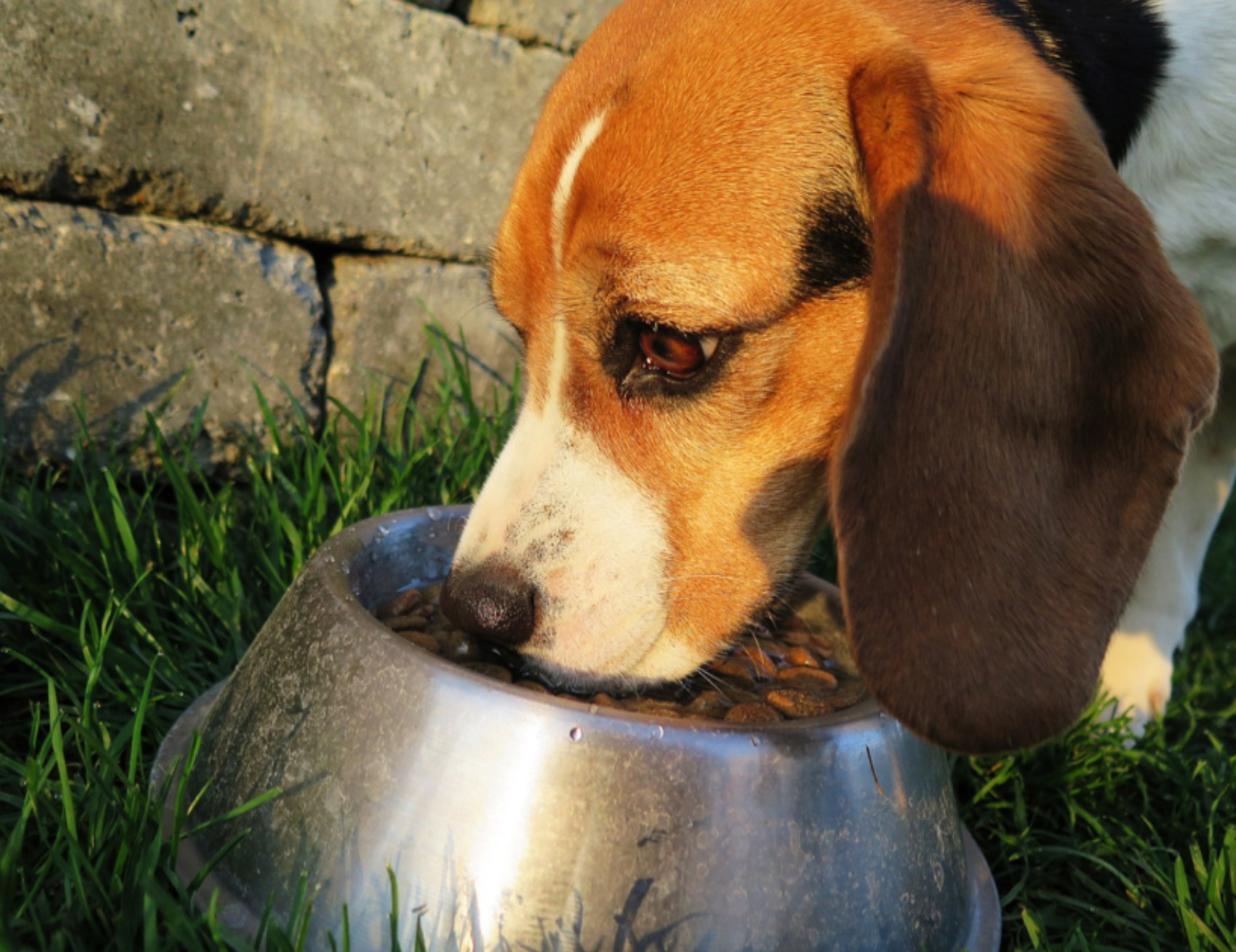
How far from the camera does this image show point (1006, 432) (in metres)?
1.59

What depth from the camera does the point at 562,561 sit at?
1.81 meters

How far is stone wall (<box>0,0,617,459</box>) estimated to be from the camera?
8.89ft

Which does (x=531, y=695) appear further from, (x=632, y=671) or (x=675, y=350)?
(x=675, y=350)

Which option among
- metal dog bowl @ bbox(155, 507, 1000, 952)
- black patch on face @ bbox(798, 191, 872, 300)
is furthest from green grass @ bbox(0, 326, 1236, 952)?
black patch on face @ bbox(798, 191, 872, 300)

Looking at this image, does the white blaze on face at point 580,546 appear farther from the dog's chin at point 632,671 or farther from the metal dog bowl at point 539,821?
the metal dog bowl at point 539,821

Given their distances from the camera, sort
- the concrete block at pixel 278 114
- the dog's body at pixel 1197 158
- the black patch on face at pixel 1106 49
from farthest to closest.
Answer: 1. the concrete block at pixel 278 114
2. the dog's body at pixel 1197 158
3. the black patch on face at pixel 1106 49

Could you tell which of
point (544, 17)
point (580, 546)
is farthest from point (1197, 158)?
point (544, 17)

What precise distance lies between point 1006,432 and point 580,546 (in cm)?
66

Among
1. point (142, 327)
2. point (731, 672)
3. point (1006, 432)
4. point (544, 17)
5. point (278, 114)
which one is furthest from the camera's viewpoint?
point (544, 17)

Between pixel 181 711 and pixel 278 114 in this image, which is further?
pixel 278 114

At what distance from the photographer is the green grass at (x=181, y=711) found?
155 centimetres

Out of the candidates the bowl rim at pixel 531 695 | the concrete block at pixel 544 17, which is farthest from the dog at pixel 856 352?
the concrete block at pixel 544 17

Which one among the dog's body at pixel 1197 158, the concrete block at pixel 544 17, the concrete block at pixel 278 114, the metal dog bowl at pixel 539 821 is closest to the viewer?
the metal dog bowl at pixel 539 821

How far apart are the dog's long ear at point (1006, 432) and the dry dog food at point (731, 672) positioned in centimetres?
29
